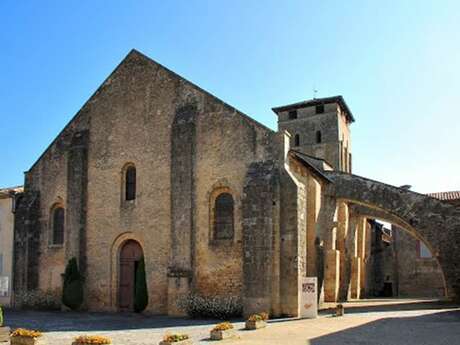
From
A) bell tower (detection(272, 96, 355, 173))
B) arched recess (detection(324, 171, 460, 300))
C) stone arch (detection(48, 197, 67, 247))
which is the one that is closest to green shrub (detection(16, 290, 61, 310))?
stone arch (detection(48, 197, 67, 247))

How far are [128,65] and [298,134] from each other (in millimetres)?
21967

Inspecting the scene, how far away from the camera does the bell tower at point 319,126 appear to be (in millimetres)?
40812

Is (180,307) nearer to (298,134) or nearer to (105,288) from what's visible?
(105,288)

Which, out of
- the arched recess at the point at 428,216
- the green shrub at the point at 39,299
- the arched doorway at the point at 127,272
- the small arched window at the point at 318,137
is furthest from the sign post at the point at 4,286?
the small arched window at the point at 318,137

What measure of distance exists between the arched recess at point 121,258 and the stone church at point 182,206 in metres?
0.05

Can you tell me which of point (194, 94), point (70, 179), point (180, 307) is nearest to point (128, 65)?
point (194, 94)

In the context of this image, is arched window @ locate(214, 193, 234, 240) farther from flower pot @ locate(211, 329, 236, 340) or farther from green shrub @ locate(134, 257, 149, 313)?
flower pot @ locate(211, 329, 236, 340)

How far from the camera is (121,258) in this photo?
21594 mm

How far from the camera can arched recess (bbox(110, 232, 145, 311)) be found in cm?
2120

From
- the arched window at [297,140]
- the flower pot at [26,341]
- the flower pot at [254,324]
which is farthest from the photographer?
the arched window at [297,140]

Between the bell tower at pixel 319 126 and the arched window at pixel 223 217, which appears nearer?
the arched window at pixel 223 217

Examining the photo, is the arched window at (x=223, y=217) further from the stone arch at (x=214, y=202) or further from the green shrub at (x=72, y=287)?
the green shrub at (x=72, y=287)

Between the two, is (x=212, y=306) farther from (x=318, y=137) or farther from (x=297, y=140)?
(x=297, y=140)

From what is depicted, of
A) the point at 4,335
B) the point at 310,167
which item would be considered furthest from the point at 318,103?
the point at 4,335
